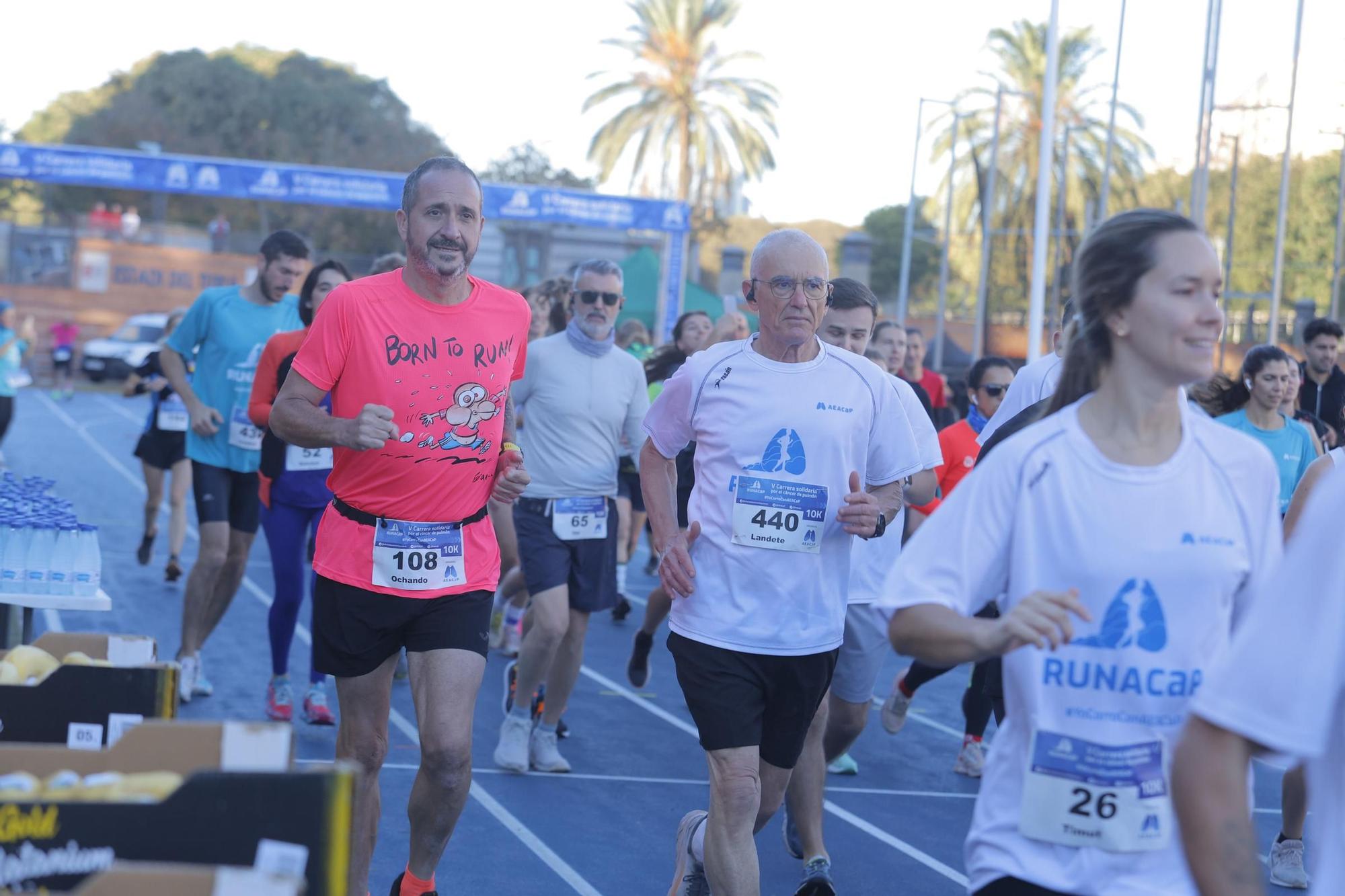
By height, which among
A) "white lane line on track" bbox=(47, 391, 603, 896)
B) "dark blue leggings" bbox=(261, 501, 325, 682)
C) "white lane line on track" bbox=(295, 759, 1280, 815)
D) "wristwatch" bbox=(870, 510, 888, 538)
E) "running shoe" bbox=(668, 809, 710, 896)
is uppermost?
"wristwatch" bbox=(870, 510, 888, 538)

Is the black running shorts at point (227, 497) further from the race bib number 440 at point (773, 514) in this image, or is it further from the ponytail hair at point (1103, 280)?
the ponytail hair at point (1103, 280)

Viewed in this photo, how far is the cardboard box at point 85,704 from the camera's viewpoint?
127 inches

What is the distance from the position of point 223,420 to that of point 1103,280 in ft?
19.6

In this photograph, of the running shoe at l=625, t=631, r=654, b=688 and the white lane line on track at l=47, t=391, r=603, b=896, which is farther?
the running shoe at l=625, t=631, r=654, b=688

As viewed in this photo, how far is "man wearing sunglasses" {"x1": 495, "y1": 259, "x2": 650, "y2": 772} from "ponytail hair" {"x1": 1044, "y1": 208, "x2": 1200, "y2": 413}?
447cm

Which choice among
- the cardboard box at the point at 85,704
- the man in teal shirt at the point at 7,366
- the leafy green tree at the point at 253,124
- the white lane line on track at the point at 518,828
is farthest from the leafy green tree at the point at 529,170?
the cardboard box at the point at 85,704

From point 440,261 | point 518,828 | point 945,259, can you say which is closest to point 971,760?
point 518,828

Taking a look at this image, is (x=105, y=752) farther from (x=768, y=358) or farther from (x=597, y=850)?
(x=597, y=850)

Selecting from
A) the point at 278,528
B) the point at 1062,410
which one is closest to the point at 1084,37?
the point at 278,528

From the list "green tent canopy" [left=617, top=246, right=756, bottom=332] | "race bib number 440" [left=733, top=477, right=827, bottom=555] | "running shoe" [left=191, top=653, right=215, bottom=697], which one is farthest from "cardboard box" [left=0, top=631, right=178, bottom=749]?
"green tent canopy" [left=617, top=246, right=756, bottom=332]

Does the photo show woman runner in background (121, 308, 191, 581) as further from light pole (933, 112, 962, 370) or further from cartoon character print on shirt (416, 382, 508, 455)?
light pole (933, 112, 962, 370)

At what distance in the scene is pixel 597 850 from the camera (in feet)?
20.0

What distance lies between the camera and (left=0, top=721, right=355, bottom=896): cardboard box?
7.74 feet

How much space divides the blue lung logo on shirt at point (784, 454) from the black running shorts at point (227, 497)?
13.4 ft
